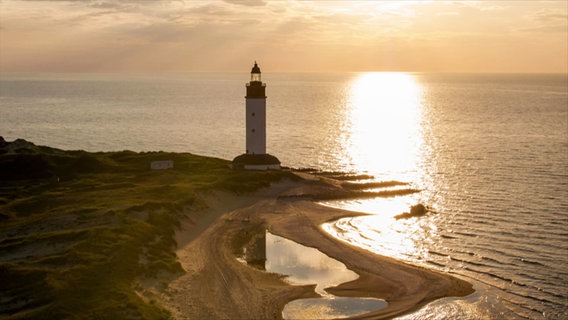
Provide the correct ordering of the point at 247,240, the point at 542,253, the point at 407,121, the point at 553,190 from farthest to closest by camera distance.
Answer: the point at 407,121 → the point at 553,190 → the point at 247,240 → the point at 542,253

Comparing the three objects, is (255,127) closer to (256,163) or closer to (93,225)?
(256,163)

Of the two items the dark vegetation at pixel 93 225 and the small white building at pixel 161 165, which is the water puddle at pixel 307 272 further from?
the small white building at pixel 161 165

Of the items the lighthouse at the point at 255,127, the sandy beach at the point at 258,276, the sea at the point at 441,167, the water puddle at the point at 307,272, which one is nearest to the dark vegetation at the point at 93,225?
the sandy beach at the point at 258,276

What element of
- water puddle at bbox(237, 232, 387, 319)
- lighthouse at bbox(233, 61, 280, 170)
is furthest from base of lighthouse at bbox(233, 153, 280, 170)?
water puddle at bbox(237, 232, 387, 319)

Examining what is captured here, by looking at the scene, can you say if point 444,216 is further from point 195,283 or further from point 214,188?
point 195,283

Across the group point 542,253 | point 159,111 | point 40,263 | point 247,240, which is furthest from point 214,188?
point 159,111

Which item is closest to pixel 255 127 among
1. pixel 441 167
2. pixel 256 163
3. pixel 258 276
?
pixel 256 163
